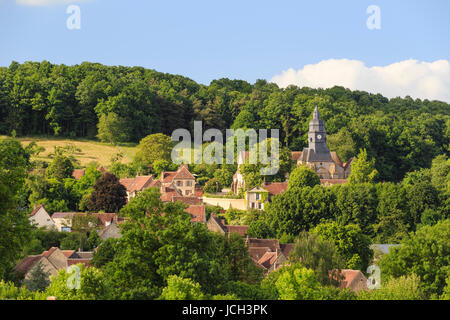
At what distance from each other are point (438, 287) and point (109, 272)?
62.3 feet

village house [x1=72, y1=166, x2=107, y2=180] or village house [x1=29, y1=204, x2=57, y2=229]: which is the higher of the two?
village house [x1=72, y1=166, x2=107, y2=180]

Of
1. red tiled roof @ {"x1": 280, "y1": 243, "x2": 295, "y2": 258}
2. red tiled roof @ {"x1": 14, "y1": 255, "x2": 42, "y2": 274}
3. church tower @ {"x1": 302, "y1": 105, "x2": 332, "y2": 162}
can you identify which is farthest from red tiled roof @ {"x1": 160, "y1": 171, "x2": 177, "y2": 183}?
red tiled roof @ {"x1": 14, "y1": 255, "x2": 42, "y2": 274}

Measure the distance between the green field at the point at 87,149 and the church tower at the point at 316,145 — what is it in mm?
21512

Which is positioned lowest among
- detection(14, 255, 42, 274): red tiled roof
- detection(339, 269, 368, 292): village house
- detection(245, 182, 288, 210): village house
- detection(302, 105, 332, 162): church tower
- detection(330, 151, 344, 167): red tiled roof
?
detection(339, 269, 368, 292): village house

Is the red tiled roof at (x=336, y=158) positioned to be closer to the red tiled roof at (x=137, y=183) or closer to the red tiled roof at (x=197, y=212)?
the red tiled roof at (x=137, y=183)

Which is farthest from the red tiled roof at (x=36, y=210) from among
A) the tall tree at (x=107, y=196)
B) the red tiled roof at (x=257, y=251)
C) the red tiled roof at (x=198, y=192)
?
the red tiled roof at (x=257, y=251)

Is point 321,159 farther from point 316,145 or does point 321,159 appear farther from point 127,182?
point 127,182

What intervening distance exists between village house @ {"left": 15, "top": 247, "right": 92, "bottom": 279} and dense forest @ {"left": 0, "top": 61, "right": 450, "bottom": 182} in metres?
45.2

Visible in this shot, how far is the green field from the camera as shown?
75.0 metres

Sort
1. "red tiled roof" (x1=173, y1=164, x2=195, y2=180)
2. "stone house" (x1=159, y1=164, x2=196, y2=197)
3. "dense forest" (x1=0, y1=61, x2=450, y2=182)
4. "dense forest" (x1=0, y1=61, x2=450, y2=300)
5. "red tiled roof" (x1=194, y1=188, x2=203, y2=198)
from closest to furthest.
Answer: "dense forest" (x1=0, y1=61, x2=450, y2=300) → "stone house" (x1=159, y1=164, x2=196, y2=197) → "red tiled roof" (x1=194, y1=188, x2=203, y2=198) → "red tiled roof" (x1=173, y1=164, x2=195, y2=180) → "dense forest" (x1=0, y1=61, x2=450, y2=182)

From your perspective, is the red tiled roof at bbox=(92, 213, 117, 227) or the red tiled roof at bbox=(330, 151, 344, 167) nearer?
the red tiled roof at bbox=(92, 213, 117, 227)

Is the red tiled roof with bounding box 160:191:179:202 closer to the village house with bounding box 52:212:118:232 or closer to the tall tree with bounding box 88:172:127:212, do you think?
the tall tree with bounding box 88:172:127:212

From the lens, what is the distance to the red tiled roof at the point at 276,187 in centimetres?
6377
